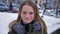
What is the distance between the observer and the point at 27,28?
1.84m

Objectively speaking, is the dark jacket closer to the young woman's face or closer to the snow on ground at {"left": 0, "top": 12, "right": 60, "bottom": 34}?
the young woman's face

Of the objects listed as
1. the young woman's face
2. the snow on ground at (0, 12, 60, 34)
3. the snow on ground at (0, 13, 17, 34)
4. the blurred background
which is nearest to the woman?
the young woman's face

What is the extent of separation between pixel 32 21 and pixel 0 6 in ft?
66.3

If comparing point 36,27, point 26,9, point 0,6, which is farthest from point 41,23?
point 0,6

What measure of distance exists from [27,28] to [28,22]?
6 centimetres

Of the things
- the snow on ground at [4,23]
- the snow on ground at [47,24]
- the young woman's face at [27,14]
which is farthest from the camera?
the snow on ground at [4,23]

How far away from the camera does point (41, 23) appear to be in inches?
75.1

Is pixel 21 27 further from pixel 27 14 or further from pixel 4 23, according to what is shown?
pixel 4 23

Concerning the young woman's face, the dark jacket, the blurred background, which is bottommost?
the blurred background

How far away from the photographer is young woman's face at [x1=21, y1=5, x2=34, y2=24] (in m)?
1.81

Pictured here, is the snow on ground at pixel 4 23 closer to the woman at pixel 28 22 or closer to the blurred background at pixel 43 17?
the blurred background at pixel 43 17

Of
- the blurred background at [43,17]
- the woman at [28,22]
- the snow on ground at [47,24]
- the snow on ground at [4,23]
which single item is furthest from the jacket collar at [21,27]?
the snow on ground at [4,23]

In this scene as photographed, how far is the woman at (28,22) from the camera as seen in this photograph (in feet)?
5.98

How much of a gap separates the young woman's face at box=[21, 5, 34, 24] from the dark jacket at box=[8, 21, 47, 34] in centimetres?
5
